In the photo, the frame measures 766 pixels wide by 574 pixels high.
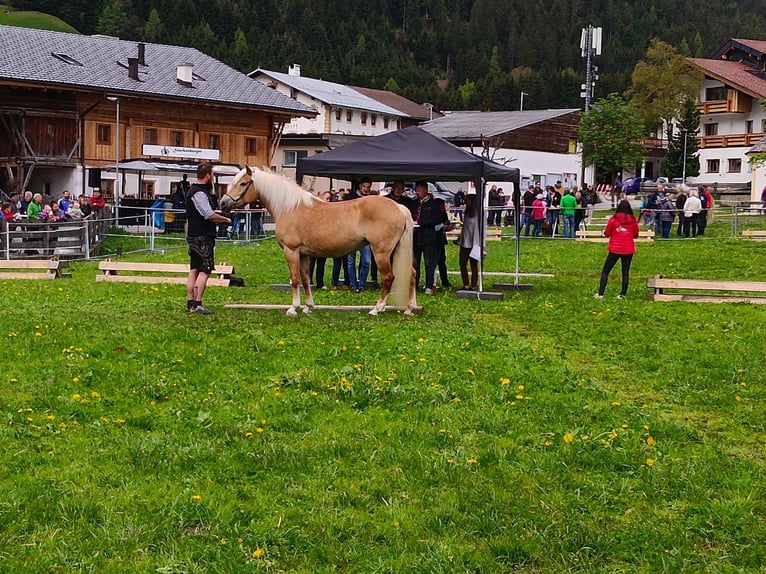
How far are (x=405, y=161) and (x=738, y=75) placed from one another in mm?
63534

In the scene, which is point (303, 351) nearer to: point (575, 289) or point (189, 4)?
point (575, 289)

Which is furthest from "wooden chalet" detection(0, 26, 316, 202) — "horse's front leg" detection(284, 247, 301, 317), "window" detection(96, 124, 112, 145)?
"horse's front leg" detection(284, 247, 301, 317)

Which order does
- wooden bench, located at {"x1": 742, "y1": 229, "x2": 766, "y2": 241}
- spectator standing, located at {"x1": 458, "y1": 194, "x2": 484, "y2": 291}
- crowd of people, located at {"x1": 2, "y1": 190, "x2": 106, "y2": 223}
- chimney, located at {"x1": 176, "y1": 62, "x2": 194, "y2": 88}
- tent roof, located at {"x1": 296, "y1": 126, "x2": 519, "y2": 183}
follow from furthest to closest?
chimney, located at {"x1": 176, "y1": 62, "x2": 194, "y2": 88} → wooden bench, located at {"x1": 742, "y1": 229, "x2": 766, "y2": 241} → crowd of people, located at {"x1": 2, "y1": 190, "x2": 106, "y2": 223} → spectator standing, located at {"x1": 458, "y1": 194, "x2": 484, "y2": 291} → tent roof, located at {"x1": 296, "y1": 126, "x2": 519, "y2": 183}

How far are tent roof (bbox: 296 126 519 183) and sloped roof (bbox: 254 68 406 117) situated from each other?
63681 mm

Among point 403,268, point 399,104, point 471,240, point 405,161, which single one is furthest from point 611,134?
point 399,104

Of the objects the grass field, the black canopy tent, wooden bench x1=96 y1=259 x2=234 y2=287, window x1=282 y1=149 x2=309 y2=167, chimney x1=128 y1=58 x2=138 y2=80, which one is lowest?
the grass field

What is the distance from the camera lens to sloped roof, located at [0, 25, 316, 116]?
41.3 metres

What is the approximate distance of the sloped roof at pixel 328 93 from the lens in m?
79.5

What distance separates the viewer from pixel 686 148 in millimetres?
70188

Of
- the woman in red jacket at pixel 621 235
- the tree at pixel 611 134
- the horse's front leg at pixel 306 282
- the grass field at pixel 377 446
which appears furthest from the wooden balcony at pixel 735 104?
the horse's front leg at pixel 306 282

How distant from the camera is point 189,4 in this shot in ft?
Answer: 431

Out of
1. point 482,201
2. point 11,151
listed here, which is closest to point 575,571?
point 482,201

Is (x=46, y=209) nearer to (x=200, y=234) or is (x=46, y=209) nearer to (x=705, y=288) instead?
(x=200, y=234)

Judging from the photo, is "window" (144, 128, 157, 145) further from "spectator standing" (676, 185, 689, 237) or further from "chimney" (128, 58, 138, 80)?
"spectator standing" (676, 185, 689, 237)
